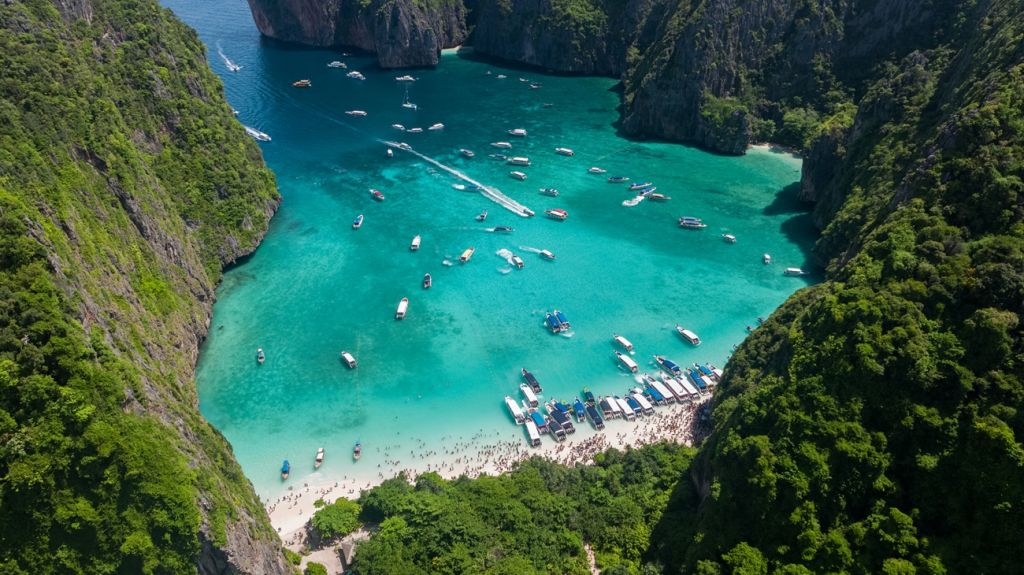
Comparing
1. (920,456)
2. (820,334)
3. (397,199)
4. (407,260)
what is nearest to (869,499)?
(920,456)

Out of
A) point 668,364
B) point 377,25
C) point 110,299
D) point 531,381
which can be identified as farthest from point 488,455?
point 377,25

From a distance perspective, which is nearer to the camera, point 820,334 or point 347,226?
point 820,334

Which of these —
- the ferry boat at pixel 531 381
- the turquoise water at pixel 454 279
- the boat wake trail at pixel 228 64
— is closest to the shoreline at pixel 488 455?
the turquoise water at pixel 454 279

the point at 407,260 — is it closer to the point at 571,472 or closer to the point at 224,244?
the point at 224,244

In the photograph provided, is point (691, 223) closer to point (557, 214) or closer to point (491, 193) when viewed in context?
point (557, 214)

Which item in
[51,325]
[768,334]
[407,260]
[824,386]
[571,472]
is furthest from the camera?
[407,260]
